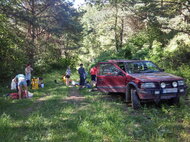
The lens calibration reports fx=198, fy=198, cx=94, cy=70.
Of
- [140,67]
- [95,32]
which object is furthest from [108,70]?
[95,32]

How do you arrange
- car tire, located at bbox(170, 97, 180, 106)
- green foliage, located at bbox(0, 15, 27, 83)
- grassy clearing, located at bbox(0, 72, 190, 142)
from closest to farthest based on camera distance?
1. grassy clearing, located at bbox(0, 72, 190, 142)
2. car tire, located at bbox(170, 97, 180, 106)
3. green foliage, located at bbox(0, 15, 27, 83)

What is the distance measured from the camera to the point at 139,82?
6.46 meters

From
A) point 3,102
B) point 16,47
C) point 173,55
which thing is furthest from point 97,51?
point 3,102

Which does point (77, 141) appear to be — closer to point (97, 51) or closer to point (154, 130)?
point (154, 130)

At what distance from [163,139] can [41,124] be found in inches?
121

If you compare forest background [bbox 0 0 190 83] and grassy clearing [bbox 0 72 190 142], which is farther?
forest background [bbox 0 0 190 83]

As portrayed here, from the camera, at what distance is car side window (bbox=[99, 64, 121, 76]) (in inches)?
313

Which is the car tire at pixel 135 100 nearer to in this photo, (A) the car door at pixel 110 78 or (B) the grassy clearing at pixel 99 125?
(B) the grassy clearing at pixel 99 125

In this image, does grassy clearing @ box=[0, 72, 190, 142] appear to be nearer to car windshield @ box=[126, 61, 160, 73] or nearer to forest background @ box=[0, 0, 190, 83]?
car windshield @ box=[126, 61, 160, 73]

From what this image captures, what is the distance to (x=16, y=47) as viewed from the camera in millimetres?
10297

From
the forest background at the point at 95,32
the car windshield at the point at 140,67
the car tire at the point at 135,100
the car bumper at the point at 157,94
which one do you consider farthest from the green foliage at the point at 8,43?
the car bumper at the point at 157,94

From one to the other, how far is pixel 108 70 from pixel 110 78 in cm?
42

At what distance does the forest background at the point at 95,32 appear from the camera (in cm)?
1153

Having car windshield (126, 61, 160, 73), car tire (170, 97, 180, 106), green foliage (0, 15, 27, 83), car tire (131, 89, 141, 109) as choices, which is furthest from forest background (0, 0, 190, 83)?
car tire (131, 89, 141, 109)
